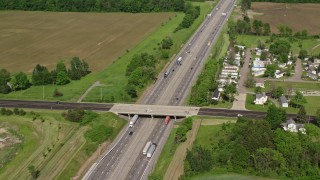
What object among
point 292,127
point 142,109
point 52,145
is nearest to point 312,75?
point 292,127

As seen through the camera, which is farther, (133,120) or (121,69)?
(121,69)

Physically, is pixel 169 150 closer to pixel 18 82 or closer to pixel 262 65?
pixel 18 82

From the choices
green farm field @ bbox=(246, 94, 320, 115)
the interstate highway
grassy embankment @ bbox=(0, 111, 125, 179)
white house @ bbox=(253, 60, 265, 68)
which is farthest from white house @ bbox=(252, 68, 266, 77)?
grassy embankment @ bbox=(0, 111, 125, 179)

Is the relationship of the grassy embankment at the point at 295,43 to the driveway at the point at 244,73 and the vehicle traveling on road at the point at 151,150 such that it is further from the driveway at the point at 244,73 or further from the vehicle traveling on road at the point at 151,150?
the vehicle traveling on road at the point at 151,150

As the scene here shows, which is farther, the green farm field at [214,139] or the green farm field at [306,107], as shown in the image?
the green farm field at [306,107]

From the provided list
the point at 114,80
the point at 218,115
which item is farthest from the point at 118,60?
the point at 218,115

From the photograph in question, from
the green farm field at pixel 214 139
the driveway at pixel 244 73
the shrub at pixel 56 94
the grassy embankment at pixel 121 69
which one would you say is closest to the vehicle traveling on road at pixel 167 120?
the green farm field at pixel 214 139
